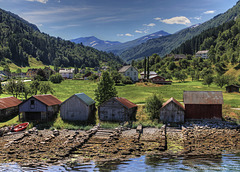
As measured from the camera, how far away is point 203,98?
43188mm

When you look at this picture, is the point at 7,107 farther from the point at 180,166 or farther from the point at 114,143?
the point at 180,166

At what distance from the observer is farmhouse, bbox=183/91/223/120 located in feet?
137

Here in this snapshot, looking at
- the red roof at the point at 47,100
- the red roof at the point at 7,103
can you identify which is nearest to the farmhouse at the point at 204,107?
the red roof at the point at 47,100

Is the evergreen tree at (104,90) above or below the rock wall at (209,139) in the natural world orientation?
above

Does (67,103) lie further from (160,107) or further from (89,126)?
(160,107)

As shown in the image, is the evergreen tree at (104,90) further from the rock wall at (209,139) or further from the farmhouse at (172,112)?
the rock wall at (209,139)

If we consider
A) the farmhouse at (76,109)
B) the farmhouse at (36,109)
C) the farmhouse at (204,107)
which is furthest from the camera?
the farmhouse at (36,109)

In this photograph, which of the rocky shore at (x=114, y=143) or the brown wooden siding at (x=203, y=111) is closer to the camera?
the rocky shore at (x=114, y=143)

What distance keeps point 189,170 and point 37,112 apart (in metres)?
42.0

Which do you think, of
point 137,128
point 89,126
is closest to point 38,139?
point 89,126

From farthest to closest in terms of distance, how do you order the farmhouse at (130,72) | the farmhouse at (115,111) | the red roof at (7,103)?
1. the farmhouse at (130,72)
2. the red roof at (7,103)
3. the farmhouse at (115,111)

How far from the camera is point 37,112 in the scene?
46.7 metres

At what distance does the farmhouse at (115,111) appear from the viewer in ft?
144

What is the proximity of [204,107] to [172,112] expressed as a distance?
651 cm
